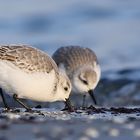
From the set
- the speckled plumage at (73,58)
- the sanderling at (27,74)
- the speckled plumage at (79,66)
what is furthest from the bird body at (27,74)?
the speckled plumage at (73,58)

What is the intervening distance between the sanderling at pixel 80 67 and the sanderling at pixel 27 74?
3.15 m

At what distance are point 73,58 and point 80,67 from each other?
0.67ft

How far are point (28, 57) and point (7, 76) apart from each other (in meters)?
0.51

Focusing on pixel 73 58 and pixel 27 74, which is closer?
pixel 27 74

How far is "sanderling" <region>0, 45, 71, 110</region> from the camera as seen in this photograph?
10.5 metres

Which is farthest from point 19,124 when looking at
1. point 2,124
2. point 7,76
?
point 7,76

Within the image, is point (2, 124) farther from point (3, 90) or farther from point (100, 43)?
point (100, 43)

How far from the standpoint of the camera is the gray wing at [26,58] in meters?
10.5

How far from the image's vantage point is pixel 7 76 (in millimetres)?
10375

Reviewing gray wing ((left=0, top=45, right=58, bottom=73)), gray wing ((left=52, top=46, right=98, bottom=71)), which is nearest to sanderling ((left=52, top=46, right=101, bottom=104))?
gray wing ((left=52, top=46, right=98, bottom=71))

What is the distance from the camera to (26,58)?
10695 millimetres

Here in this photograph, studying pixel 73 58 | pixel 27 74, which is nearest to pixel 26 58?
pixel 27 74

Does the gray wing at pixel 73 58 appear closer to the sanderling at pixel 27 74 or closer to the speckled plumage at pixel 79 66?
the speckled plumage at pixel 79 66

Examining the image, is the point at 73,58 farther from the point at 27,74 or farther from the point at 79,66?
the point at 27,74
